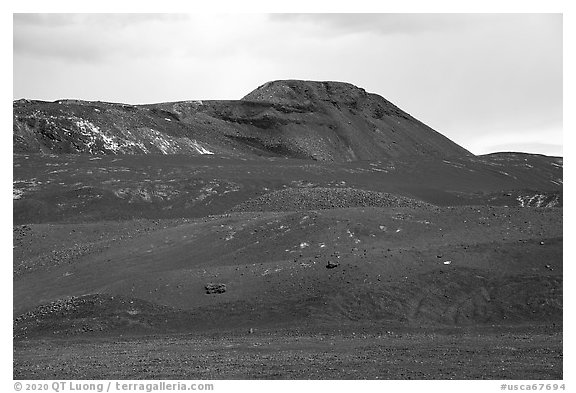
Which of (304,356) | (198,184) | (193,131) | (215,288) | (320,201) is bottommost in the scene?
(304,356)

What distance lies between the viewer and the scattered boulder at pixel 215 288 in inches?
2111

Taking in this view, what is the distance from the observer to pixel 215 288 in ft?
177

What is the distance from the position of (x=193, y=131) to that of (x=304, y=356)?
129531 millimetres

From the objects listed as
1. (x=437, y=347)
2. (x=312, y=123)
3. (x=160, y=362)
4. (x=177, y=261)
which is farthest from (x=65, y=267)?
(x=312, y=123)

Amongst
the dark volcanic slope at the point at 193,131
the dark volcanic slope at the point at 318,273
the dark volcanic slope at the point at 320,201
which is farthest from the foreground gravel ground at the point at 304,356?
the dark volcanic slope at the point at 193,131

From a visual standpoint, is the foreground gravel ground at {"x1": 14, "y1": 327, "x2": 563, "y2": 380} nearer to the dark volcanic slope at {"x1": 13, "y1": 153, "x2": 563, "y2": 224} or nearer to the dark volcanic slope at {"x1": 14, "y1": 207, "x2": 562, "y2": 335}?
the dark volcanic slope at {"x1": 14, "y1": 207, "x2": 562, "y2": 335}

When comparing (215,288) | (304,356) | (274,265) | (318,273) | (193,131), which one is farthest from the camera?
(193,131)

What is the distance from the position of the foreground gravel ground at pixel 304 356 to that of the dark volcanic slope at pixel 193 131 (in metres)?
96.1

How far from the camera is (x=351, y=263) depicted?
54469mm

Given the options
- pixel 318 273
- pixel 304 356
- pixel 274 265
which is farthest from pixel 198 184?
pixel 304 356

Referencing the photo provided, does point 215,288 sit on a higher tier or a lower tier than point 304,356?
higher

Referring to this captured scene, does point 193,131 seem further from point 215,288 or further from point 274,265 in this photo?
point 215,288
